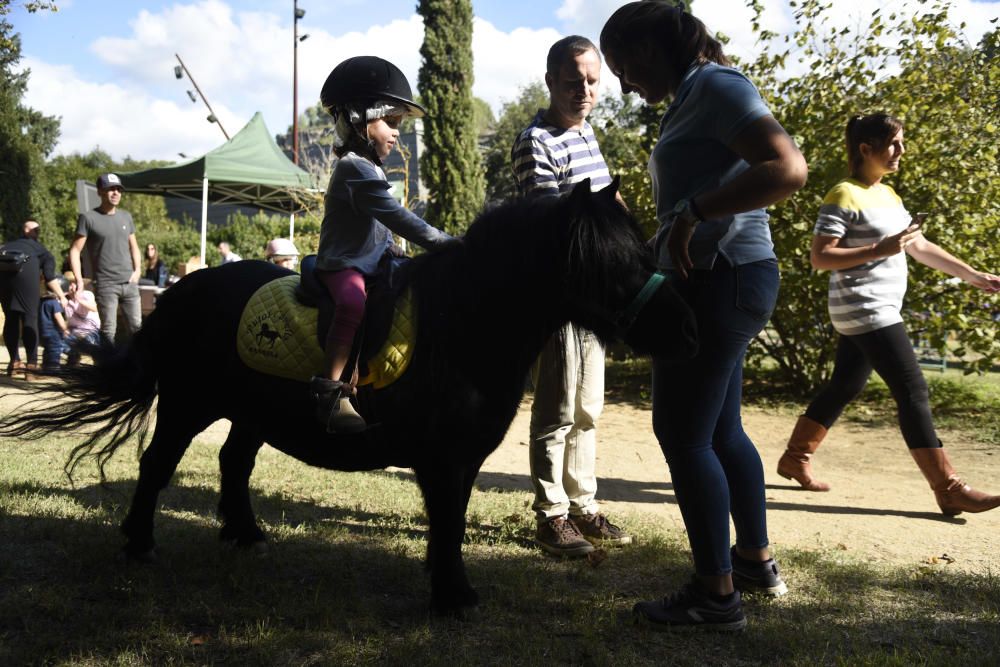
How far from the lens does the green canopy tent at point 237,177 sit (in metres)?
15.2

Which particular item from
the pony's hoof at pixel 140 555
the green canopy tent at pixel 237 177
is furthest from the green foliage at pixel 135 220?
the pony's hoof at pixel 140 555

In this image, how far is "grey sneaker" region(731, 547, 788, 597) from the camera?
3189mm

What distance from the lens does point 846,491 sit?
18.0 ft

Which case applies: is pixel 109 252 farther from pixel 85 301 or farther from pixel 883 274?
pixel 883 274

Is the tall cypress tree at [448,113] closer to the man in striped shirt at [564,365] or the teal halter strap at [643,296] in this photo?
the man in striped shirt at [564,365]

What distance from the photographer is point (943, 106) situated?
8.31m

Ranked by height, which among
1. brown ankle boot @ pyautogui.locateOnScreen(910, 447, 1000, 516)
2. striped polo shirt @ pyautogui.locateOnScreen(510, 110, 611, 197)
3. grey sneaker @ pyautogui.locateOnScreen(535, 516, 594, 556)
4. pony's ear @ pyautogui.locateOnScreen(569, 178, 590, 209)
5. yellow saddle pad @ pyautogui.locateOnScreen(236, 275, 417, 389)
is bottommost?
grey sneaker @ pyautogui.locateOnScreen(535, 516, 594, 556)

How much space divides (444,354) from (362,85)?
47.9 inches

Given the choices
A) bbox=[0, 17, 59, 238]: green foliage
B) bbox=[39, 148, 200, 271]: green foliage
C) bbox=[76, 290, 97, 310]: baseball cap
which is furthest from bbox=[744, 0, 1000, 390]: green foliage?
bbox=[0, 17, 59, 238]: green foliage

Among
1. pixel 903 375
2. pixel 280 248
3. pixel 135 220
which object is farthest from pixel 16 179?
pixel 903 375

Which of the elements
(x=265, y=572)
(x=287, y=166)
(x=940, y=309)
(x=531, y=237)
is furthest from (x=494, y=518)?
(x=287, y=166)

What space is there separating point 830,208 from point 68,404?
4.43 metres

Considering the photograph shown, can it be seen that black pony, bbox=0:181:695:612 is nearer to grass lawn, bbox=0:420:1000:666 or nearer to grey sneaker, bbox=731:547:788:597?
grass lawn, bbox=0:420:1000:666

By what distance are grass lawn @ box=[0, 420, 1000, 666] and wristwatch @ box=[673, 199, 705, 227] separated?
1516 mm
